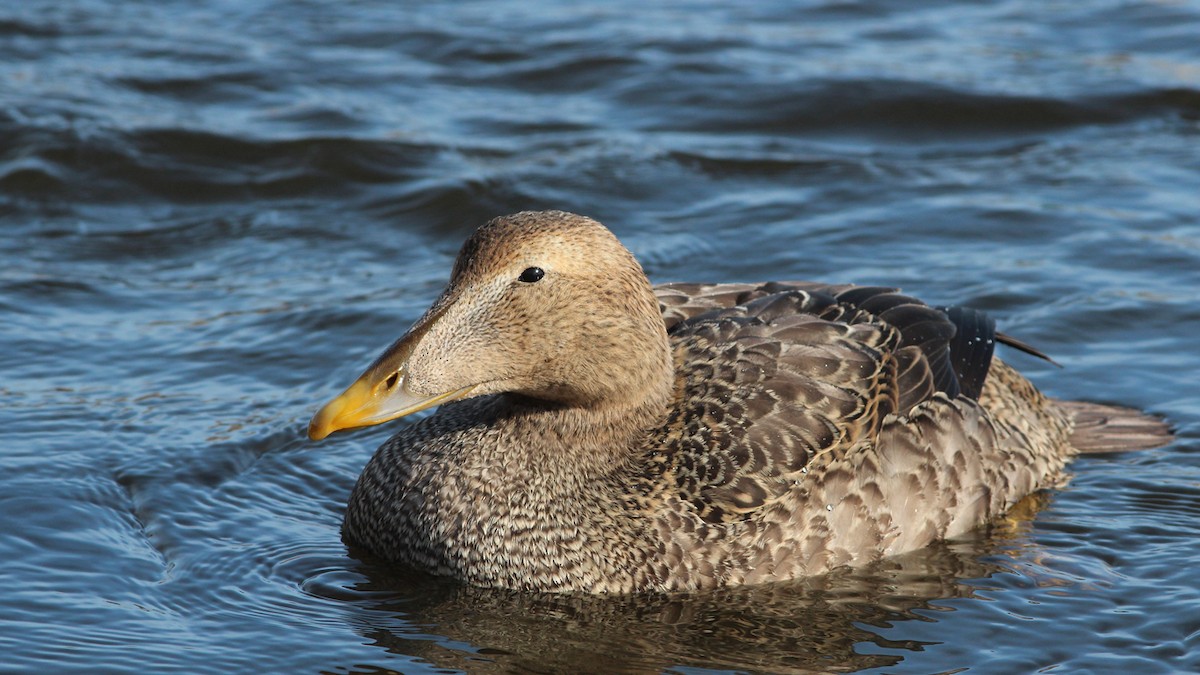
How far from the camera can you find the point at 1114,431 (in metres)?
8.88

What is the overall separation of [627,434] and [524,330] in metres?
0.76

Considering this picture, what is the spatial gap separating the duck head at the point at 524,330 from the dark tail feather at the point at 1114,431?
114 inches

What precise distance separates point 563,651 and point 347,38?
10043mm

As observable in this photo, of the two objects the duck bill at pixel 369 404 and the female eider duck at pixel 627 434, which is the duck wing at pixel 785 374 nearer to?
the female eider duck at pixel 627 434

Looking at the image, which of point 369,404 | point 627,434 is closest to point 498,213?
point 627,434

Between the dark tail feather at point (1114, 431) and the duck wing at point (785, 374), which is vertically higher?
the duck wing at point (785, 374)

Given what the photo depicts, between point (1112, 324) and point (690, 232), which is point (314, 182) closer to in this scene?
point (690, 232)

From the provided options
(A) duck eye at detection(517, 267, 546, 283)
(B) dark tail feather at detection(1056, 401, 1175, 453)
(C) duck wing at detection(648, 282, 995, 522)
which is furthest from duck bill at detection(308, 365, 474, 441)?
(B) dark tail feather at detection(1056, 401, 1175, 453)


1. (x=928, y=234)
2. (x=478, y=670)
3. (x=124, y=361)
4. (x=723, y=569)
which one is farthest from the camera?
(x=928, y=234)

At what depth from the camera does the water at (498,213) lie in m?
6.87

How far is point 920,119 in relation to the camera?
45.7 feet

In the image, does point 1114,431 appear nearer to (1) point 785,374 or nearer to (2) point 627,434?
(1) point 785,374

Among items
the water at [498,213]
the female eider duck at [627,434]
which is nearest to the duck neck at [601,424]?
the female eider duck at [627,434]

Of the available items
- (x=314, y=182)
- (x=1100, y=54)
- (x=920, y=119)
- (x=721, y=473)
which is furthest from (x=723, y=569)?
(x=1100, y=54)
